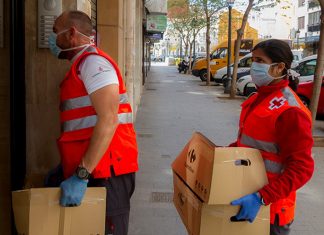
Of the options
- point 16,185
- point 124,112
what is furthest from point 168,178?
point 124,112

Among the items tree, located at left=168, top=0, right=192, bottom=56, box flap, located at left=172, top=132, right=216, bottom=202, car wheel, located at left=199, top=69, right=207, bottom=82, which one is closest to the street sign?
car wheel, located at left=199, top=69, right=207, bottom=82

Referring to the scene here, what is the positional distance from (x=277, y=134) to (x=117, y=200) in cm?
97

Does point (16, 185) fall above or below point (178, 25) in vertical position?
below

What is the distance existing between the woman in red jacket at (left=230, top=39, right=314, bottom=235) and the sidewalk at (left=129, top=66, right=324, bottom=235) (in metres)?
2.35

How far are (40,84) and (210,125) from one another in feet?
28.2

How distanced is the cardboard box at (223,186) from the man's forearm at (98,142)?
0.51 meters

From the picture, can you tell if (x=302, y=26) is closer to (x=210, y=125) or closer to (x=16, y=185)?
(x=210, y=125)

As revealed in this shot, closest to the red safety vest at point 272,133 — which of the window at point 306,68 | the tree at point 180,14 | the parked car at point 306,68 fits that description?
the parked car at point 306,68

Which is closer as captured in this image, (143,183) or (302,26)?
(143,183)

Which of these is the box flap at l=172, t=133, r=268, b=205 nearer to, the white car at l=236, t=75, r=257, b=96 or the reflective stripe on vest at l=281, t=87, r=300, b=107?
the reflective stripe on vest at l=281, t=87, r=300, b=107

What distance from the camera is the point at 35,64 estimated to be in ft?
12.4

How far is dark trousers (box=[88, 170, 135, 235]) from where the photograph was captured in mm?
2793

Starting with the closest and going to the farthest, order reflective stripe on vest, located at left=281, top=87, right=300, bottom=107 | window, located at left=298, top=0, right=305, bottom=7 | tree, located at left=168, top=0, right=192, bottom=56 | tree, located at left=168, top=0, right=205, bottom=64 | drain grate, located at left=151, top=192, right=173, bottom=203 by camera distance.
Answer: reflective stripe on vest, located at left=281, top=87, right=300, bottom=107 → drain grate, located at left=151, top=192, right=173, bottom=203 → tree, located at left=168, top=0, right=205, bottom=64 → tree, located at left=168, top=0, right=192, bottom=56 → window, located at left=298, top=0, right=305, bottom=7

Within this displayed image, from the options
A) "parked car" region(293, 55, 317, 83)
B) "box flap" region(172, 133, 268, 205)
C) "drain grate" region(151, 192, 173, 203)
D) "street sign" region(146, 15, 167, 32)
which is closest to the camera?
"box flap" region(172, 133, 268, 205)
